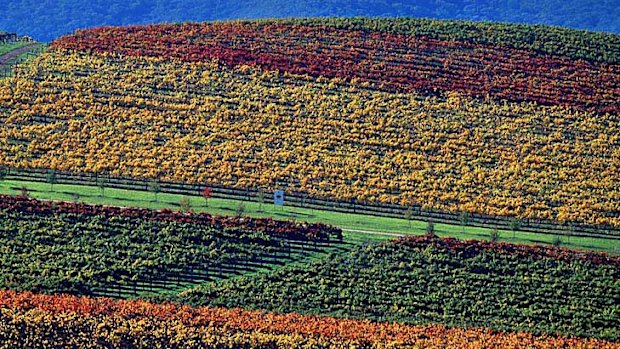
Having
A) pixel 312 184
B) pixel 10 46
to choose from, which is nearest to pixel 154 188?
pixel 312 184

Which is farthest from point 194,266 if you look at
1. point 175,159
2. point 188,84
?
point 188,84

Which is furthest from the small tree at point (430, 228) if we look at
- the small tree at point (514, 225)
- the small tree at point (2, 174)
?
the small tree at point (2, 174)

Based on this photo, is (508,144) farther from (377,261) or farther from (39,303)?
(39,303)

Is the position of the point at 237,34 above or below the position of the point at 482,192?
above

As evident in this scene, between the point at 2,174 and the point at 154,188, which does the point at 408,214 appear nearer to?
the point at 154,188

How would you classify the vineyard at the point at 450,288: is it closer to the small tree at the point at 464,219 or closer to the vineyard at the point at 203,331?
the vineyard at the point at 203,331

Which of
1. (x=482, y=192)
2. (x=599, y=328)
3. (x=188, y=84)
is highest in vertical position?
(x=188, y=84)
